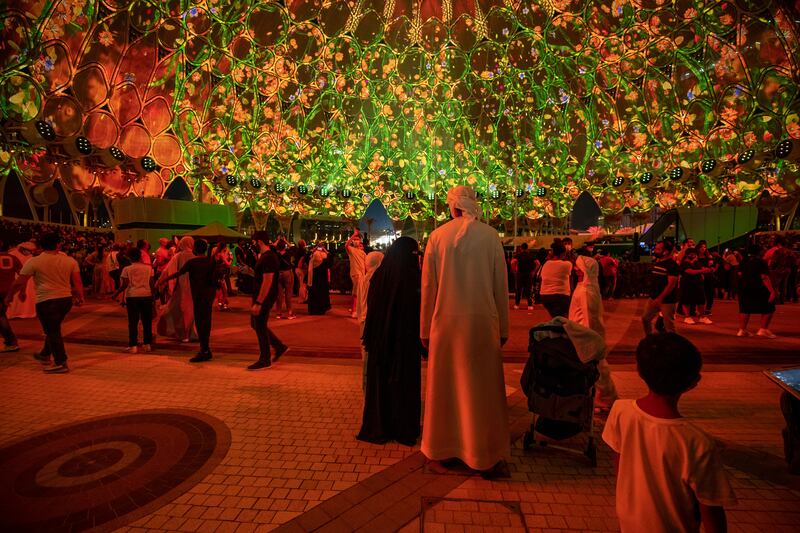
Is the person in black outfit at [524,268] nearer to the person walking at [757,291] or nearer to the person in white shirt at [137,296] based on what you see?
the person walking at [757,291]

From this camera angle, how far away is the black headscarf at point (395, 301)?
3389mm

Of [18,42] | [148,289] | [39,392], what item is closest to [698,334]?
[148,289]

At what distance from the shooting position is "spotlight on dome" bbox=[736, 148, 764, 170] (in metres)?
22.1

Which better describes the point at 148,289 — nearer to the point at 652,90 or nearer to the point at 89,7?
the point at 89,7

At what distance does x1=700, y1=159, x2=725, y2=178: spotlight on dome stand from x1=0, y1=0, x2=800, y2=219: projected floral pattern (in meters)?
0.27

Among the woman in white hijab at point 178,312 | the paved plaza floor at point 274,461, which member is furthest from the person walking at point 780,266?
the woman in white hijab at point 178,312

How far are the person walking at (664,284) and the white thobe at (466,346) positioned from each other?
409 centimetres

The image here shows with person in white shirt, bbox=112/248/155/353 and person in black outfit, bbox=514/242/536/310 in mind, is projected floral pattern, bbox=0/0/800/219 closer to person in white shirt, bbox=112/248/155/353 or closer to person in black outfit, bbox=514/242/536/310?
person in black outfit, bbox=514/242/536/310

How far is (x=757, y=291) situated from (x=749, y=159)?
790 inches

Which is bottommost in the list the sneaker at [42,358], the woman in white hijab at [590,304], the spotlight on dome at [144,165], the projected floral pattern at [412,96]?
the sneaker at [42,358]

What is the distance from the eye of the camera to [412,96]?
29.9 metres

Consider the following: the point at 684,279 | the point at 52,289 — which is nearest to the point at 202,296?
the point at 52,289

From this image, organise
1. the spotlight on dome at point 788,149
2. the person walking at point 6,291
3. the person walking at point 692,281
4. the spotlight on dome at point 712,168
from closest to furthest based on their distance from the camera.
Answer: the person walking at point 6,291 → the person walking at point 692,281 → the spotlight on dome at point 788,149 → the spotlight on dome at point 712,168

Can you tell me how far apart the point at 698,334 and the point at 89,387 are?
10.2 m
